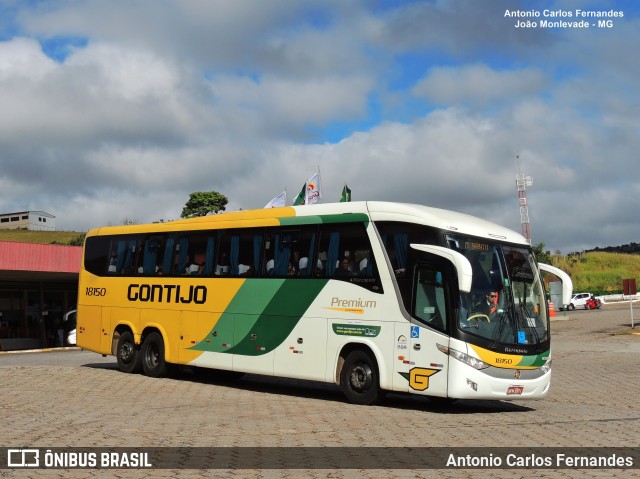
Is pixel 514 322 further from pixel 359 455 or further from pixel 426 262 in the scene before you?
pixel 359 455

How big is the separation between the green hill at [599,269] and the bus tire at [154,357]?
283ft

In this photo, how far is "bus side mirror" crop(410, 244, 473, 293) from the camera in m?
13.4

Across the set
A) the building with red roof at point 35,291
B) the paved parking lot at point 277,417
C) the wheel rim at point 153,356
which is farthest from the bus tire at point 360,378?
the building with red roof at point 35,291

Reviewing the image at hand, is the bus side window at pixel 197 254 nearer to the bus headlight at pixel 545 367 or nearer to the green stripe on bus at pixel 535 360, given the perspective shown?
the green stripe on bus at pixel 535 360

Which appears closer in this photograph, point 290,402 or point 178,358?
point 290,402

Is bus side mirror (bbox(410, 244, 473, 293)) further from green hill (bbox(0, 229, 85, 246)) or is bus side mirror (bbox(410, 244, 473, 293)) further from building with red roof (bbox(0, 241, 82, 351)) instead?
green hill (bbox(0, 229, 85, 246))

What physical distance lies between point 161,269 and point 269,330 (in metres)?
4.14

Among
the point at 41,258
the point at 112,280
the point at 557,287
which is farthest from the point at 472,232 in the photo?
the point at 41,258

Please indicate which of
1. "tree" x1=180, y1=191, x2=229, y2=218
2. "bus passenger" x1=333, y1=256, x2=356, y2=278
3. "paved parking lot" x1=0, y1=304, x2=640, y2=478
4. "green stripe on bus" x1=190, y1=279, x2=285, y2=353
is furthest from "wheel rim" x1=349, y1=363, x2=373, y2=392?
"tree" x1=180, y1=191, x2=229, y2=218

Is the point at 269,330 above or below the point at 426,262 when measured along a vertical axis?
below

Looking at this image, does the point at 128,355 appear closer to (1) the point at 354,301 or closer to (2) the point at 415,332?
(1) the point at 354,301

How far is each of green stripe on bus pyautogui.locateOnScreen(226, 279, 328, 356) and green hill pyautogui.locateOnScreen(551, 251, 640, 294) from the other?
88010mm

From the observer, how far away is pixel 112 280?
21.6 meters

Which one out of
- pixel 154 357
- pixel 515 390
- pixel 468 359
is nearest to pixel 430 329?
pixel 468 359
